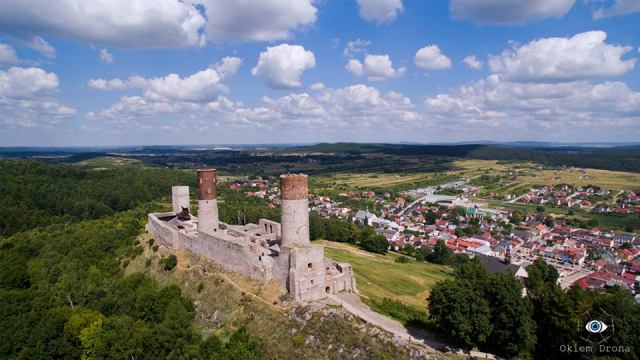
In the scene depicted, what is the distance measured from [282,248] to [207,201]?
1323 centimetres

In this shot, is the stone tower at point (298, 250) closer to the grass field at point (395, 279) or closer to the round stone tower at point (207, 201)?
the grass field at point (395, 279)

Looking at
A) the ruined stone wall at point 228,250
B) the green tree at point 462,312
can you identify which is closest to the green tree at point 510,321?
the green tree at point 462,312

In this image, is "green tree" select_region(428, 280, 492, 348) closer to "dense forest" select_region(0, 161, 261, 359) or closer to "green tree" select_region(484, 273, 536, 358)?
"green tree" select_region(484, 273, 536, 358)

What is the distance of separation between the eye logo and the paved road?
5859 mm

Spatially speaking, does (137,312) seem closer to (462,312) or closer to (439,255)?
(462,312)

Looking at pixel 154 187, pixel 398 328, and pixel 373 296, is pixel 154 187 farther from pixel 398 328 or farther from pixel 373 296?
pixel 398 328

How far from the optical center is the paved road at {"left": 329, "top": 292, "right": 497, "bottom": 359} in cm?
2641

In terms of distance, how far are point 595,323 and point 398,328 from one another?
1196 centimetres

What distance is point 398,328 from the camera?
28.4m

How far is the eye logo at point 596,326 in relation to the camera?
78.0 ft

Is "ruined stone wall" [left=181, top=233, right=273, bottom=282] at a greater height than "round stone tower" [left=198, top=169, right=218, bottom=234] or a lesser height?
lesser

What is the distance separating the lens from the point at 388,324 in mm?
28391

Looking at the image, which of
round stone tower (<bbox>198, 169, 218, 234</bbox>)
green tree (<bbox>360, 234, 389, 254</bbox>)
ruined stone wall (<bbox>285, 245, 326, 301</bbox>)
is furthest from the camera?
green tree (<bbox>360, 234, 389, 254</bbox>)

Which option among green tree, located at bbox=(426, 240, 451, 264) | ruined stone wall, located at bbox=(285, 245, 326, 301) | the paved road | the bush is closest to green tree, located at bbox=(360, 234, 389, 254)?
green tree, located at bbox=(426, 240, 451, 264)
